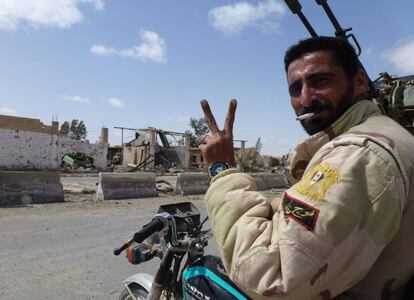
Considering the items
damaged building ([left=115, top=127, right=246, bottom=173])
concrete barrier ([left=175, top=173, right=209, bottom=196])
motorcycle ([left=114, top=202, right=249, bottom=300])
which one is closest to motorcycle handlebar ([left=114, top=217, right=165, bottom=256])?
motorcycle ([left=114, top=202, right=249, bottom=300])

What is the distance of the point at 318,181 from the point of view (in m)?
1.31

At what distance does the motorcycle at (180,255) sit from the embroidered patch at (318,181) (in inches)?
24.2

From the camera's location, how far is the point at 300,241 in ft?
4.10

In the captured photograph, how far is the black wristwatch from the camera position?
1.70 metres

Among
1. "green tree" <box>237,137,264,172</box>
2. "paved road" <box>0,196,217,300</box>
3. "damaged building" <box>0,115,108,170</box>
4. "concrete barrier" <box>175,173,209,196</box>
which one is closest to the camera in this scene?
"paved road" <box>0,196,217,300</box>

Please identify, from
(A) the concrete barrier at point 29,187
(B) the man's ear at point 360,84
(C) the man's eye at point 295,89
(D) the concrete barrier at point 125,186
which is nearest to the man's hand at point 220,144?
(C) the man's eye at point 295,89

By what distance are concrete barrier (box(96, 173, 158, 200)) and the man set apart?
34.5ft

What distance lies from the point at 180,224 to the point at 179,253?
0.16m

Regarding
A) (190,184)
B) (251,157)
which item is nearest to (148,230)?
(190,184)

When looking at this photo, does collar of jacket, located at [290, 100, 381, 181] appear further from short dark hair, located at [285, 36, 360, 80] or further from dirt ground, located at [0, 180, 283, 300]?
dirt ground, located at [0, 180, 283, 300]

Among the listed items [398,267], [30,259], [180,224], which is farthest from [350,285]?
[30,259]

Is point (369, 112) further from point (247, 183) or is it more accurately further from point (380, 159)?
point (247, 183)

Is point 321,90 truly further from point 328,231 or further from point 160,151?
point 160,151

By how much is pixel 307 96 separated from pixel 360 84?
257 mm
